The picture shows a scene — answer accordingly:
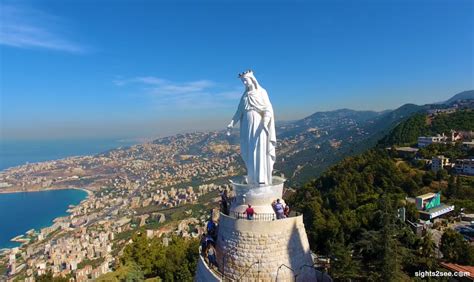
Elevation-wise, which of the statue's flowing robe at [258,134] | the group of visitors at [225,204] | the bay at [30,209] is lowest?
the bay at [30,209]

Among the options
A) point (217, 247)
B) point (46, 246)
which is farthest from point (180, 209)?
point (217, 247)

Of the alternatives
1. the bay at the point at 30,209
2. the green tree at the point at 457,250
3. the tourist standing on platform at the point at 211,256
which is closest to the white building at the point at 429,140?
the green tree at the point at 457,250

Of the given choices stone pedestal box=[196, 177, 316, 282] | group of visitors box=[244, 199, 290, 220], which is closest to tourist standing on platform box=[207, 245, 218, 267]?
stone pedestal box=[196, 177, 316, 282]

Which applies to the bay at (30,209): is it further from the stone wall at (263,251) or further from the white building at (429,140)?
the stone wall at (263,251)

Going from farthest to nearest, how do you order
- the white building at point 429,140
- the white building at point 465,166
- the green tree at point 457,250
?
the white building at point 429,140
the white building at point 465,166
the green tree at point 457,250

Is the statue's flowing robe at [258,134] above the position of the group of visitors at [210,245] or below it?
above

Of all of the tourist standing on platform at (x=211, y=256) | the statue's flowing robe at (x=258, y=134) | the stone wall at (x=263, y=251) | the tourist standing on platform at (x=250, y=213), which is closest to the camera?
the stone wall at (x=263, y=251)

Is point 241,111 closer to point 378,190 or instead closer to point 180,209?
point 378,190

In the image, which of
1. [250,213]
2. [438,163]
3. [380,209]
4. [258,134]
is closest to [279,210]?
[250,213]

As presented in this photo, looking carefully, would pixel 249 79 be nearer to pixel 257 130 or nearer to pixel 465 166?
pixel 257 130
